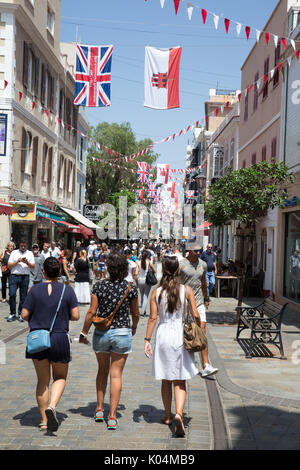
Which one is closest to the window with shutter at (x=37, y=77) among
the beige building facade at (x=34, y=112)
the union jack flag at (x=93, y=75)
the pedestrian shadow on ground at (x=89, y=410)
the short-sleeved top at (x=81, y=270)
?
the beige building facade at (x=34, y=112)

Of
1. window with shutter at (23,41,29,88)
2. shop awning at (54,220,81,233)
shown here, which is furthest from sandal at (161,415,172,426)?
shop awning at (54,220,81,233)

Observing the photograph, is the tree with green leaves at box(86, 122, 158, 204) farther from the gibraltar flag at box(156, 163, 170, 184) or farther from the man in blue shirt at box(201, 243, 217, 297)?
the man in blue shirt at box(201, 243, 217, 297)

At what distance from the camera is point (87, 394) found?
6293 millimetres

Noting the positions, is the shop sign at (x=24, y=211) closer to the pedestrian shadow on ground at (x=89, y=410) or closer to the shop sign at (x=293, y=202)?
the shop sign at (x=293, y=202)

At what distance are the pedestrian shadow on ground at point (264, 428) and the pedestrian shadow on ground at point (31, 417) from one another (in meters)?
1.76

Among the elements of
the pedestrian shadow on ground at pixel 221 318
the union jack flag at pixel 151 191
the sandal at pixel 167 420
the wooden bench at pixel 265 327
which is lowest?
the pedestrian shadow on ground at pixel 221 318

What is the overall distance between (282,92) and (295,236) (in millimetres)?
4969

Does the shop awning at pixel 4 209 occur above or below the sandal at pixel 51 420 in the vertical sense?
above

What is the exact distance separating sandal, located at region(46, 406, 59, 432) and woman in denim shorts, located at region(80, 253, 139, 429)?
0.53 meters

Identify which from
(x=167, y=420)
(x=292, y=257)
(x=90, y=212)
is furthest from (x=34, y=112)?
(x=167, y=420)

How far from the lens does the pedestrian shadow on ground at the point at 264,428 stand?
475cm

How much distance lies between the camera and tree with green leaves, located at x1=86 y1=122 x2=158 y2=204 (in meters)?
46.4

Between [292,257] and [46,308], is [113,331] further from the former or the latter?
[292,257]
